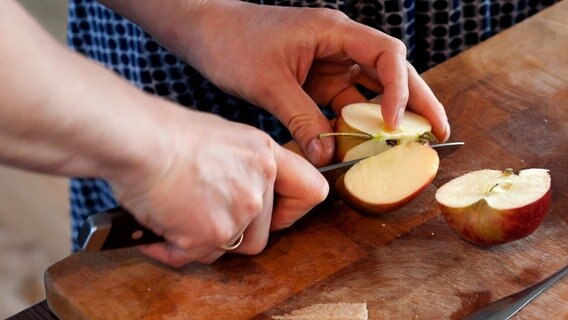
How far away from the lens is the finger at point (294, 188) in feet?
3.24

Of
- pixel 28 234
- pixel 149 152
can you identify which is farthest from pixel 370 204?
pixel 28 234

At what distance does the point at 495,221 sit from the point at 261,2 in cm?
54

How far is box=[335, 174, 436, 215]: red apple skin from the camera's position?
1095 millimetres

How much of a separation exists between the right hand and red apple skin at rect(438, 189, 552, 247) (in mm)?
185

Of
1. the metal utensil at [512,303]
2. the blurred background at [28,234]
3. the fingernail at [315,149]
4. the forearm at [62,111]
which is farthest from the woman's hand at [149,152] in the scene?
the blurred background at [28,234]

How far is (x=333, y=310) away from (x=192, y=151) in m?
0.27

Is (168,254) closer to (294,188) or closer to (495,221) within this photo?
(294,188)

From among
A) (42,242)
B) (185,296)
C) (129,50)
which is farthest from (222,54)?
(42,242)

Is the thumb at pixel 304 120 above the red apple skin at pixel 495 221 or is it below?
→ above

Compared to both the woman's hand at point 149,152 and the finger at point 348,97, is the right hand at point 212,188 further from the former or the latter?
the finger at point 348,97

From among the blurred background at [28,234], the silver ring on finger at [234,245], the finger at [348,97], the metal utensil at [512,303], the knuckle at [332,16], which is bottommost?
the blurred background at [28,234]

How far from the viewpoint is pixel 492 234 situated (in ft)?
3.43

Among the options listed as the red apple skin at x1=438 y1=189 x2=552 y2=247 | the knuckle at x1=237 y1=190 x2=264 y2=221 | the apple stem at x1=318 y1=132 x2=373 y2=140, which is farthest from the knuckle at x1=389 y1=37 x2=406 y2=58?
the knuckle at x1=237 y1=190 x2=264 y2=221

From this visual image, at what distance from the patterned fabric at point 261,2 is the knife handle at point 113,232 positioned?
0.47 m
